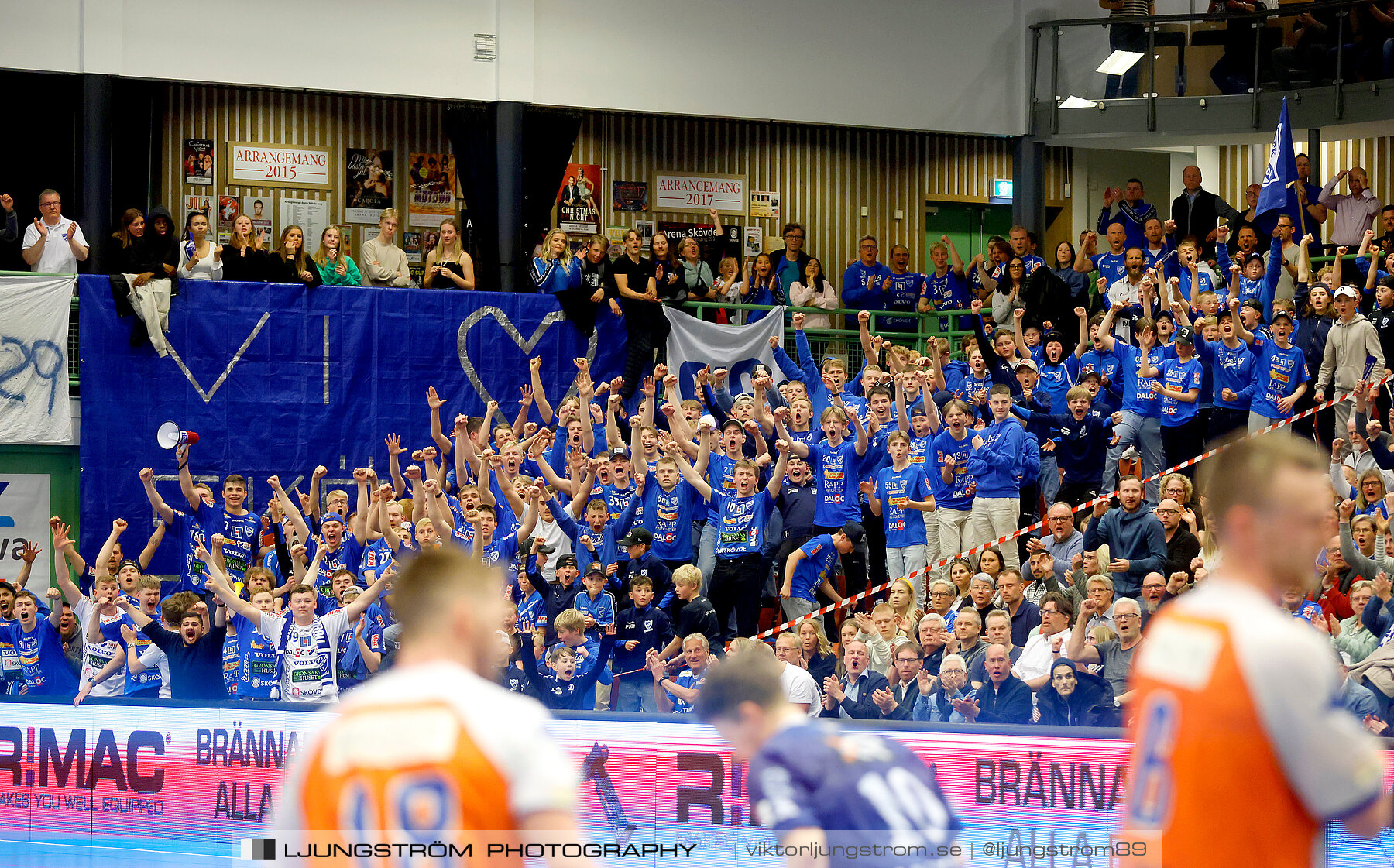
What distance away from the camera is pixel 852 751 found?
3.89 meters

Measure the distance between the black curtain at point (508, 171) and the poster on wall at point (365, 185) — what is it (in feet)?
8.80

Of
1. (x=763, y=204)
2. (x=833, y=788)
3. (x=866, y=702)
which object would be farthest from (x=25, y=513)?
(x=833, y=788)

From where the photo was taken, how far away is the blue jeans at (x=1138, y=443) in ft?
47.1

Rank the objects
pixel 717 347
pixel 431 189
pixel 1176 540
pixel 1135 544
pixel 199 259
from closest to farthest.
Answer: pixel 1176 540, pixel 1135 544, pixel 199 259, pixel 717 347, pixel 431 189

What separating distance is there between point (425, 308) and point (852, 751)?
567 inches

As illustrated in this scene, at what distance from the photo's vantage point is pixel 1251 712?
2947mm

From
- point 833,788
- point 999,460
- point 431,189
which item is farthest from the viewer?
point 431,189

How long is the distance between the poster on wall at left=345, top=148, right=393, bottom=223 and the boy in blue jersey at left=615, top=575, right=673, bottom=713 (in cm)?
1107

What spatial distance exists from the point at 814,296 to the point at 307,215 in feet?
24.6

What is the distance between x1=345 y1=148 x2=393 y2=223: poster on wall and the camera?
21.2 metres

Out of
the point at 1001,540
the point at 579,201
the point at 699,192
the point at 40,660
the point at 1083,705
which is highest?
the point at 699,192

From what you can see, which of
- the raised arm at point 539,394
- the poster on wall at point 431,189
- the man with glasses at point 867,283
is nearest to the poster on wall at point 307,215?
the poster on wall at point 431,189

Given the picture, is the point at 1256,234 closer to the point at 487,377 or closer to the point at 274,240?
the point at 487,377

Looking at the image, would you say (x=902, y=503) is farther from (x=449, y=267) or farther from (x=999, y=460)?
(x=449, y=267)
